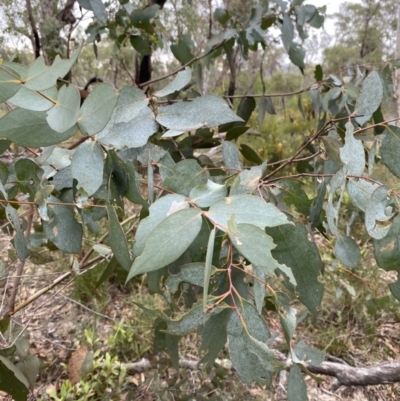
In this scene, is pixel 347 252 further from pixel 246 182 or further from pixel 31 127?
pixel 31 127

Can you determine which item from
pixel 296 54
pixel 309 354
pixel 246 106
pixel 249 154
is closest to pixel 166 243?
pixel 309 354

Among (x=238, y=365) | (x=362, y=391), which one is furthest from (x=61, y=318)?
(x=238, y=365)

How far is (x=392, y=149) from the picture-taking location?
444mm

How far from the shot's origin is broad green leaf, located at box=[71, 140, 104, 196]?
35cm

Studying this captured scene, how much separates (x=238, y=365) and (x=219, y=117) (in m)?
0.24

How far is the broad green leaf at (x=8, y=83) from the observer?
28 cm

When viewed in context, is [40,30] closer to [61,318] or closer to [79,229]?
[61,318]

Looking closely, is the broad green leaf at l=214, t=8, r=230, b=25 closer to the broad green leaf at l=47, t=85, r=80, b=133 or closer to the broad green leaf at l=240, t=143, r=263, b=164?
the broad green leaf at l=240, t=143, r=263, b=164

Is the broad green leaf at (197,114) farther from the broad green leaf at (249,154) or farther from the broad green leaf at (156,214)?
the broad green leaf at (249,154)

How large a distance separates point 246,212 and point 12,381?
1.54 feet

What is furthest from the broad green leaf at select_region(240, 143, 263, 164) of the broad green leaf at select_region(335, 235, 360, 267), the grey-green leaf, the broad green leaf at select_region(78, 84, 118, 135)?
the broad green leaf at select_region(78, 84, 118, 135)

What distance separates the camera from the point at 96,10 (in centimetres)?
85

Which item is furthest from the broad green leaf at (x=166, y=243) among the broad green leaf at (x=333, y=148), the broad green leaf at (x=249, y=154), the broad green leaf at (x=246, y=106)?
the broad green leaf at (x=246, y=106)

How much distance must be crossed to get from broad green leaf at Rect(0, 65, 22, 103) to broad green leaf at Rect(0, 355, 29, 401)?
15.6 inches
